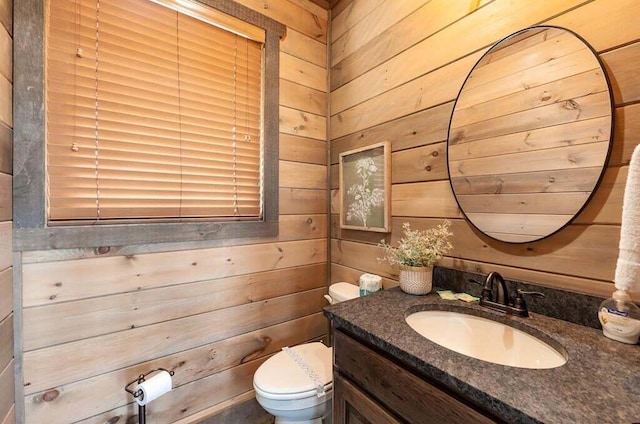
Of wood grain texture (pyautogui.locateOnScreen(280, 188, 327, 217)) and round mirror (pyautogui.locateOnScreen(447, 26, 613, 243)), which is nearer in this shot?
round mirror (pyautogui.locateOnScreen(447, 26, 613, 243))

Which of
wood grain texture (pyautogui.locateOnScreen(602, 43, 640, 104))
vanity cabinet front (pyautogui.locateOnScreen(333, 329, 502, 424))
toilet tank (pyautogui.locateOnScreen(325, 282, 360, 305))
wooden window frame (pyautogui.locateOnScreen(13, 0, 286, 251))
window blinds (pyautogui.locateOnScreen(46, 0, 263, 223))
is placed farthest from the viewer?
toilet tank (pyautogui.locateOnScreen(325, 282, 360, 305))

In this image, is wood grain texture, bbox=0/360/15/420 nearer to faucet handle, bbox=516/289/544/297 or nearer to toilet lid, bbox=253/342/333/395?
toilet lid, bbox=253/342/333/395

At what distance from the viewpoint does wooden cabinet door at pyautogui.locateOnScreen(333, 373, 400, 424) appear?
84 centimetres

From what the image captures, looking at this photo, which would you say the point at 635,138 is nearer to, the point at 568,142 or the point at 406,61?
the point at 568,142

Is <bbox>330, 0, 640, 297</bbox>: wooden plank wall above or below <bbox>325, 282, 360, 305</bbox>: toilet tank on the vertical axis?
above

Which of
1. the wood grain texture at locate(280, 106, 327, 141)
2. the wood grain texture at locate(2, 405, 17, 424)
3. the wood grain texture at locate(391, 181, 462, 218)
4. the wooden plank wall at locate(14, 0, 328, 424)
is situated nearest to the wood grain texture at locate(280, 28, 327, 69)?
the wooden plank wall at locate(14, 0, 328, 424)

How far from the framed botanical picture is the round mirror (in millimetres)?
376

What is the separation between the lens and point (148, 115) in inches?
51.6

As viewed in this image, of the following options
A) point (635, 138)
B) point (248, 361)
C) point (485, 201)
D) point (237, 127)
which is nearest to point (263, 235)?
point (237, 127)

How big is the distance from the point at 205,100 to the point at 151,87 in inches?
9.6

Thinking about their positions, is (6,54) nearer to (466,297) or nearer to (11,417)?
(11,417)

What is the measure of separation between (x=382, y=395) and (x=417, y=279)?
471mm

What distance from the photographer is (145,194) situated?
1315 millimetres

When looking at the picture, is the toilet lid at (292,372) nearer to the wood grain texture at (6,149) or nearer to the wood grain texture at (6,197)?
the wood grain texture at (6,197)
